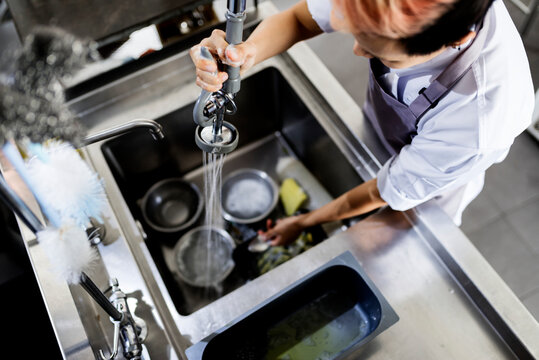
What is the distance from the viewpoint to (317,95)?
1509 millimetres

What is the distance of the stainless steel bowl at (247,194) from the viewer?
163 centimetres

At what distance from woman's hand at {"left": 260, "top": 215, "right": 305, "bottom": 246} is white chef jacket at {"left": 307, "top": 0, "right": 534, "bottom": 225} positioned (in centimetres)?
44

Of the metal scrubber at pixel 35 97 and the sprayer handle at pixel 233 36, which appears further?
the sprayer handle at pixel 233 36

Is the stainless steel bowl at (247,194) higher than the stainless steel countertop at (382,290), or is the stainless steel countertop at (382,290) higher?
the stainless steel bowl at (247,194)

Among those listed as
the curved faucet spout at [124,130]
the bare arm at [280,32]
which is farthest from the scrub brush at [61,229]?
the bare arm at [280,32]

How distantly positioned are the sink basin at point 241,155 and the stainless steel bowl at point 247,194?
0.06 m

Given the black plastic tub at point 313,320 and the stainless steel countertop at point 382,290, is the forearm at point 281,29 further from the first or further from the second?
the black plastic tub at point 313,320

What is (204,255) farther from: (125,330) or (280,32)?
(280,32)

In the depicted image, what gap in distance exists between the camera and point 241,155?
1801mm

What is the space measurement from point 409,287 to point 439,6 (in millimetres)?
762

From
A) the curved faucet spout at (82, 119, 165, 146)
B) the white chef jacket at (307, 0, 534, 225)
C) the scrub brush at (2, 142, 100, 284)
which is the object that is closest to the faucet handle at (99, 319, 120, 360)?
the scrub brush at (2, 142, 100, 284)

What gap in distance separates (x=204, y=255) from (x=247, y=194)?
290mm

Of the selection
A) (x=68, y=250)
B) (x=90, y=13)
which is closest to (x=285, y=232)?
(x=68, y=250)

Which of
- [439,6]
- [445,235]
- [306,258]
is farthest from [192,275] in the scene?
[439,6]
